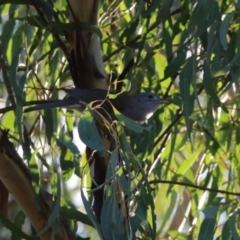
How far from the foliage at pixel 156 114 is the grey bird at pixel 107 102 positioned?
4 cm

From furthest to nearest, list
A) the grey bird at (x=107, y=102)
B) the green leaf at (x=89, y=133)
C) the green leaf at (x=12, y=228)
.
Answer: the grey bird at (x=107, y=102) < the green leaf at (x=12, y=228) < the green leaf at (x=89, y=133)

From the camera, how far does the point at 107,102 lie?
2150mm

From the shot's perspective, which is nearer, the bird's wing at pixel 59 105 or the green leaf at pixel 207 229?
the green leaf at pixel 207 229

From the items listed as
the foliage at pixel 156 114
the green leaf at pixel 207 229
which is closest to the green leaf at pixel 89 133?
the foliage at pixel 156 114

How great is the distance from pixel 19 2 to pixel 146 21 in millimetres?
348

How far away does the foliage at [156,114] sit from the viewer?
164cm

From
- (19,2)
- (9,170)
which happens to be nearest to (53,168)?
(9,170)

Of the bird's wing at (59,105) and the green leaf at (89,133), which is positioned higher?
the bird's wing at (59,105)

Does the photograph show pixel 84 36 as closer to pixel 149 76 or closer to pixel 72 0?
pixel 72 0

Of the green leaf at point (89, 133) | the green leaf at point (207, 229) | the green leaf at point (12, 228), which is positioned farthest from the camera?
the green leaf at point (12, 228)

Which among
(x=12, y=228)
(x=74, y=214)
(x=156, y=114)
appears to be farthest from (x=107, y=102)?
(x=12, y=228)

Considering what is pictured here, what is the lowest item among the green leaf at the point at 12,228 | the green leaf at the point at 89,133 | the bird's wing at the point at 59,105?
the green leaf at the point at 12,228

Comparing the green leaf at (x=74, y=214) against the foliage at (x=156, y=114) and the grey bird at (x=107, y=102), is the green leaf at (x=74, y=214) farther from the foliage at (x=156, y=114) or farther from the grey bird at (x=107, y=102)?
the grey bird at (x=107, y=102)

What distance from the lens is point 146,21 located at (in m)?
2.06
